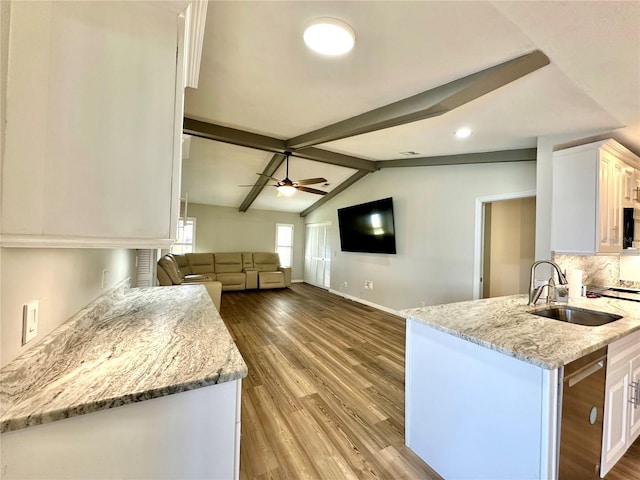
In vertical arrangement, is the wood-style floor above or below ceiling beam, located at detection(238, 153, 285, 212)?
below

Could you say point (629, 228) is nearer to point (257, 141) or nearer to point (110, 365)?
point (110, 365)

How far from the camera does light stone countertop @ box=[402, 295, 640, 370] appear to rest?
47.9 inches

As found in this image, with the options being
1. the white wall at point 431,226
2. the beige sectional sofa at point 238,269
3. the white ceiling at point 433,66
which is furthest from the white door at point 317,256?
the white ceiling at point 433,66

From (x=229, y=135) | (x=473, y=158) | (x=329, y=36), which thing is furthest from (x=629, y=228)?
(x=229, y=135)

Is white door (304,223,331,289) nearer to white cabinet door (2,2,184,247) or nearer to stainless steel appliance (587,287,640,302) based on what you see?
stainless steel appliance (587,287,640,302)

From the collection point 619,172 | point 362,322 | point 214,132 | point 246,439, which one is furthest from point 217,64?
point 362,322

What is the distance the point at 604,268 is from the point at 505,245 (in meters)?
1.68

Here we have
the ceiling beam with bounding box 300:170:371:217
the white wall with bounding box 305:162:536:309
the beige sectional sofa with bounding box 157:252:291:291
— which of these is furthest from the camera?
the beige sectional sofa with bounding box 157:252:291:291

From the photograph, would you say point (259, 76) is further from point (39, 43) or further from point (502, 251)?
point (502, 251)

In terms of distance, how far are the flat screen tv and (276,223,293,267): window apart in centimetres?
276

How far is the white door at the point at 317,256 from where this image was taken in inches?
294

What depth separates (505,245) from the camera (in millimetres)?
4594

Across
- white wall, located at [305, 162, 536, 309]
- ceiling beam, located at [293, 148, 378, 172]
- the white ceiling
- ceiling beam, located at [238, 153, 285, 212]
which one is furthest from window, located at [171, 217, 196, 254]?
the white ceiling

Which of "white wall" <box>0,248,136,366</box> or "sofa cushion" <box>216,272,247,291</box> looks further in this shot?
"sofa cushion" <box>216,272,247,291</box>
